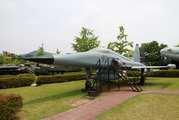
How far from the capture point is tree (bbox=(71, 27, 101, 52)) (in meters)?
29.2

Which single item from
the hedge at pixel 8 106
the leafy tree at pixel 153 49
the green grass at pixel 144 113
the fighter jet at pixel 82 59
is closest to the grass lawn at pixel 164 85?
the fighter jet at pixel 82 59

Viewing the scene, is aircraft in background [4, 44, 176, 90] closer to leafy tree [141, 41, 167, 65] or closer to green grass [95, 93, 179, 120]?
green grass [95, 93, 179, 120]

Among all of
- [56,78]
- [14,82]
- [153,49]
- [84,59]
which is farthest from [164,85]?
[153,49]

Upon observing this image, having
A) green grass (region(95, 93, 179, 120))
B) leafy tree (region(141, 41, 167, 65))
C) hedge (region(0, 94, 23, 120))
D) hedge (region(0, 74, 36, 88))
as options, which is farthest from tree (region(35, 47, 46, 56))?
leafy tree (region(141, 41, 167, 65))

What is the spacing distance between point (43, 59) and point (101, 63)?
4.28m

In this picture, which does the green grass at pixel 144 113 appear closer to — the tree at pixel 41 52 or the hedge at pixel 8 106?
the hedge at pixel 8 106

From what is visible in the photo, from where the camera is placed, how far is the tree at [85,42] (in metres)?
29.2

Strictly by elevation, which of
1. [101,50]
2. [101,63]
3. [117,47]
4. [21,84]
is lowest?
[21,84]

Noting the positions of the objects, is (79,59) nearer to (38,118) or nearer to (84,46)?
(38,118)

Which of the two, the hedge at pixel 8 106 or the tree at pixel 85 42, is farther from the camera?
the tree at pixel 85 42

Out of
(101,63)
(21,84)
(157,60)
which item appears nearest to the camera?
(101,63)

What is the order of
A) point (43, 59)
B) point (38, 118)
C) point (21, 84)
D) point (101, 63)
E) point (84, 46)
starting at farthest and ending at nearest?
point (84, 46) < point (21, 84) < point (101, 63) < point (43, 59) < point (38, 118)

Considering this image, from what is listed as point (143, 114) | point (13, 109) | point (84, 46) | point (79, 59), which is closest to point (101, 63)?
point (79, 59)

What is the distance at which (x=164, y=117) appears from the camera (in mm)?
3715
